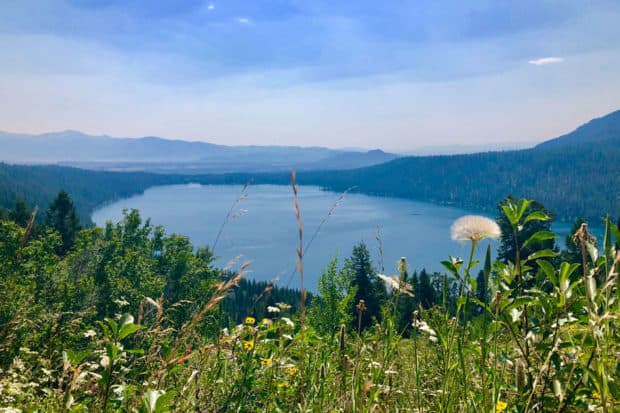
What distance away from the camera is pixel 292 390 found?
2.00 m

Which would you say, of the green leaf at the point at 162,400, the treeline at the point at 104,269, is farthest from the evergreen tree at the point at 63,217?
the green leaf at the point at 162,400

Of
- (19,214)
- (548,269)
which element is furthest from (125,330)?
(19,214)

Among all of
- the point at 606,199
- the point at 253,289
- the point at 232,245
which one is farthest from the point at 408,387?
the point at 606,199

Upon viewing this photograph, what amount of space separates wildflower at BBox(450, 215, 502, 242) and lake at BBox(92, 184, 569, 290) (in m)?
38.5

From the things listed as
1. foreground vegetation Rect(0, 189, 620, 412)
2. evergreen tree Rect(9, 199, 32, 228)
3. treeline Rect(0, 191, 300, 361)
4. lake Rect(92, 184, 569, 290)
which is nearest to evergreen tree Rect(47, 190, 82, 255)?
evergreen tree Rect(9, 199, 32, 228)

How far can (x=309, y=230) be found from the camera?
10556cm

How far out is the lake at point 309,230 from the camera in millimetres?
75938

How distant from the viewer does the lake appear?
249 ft

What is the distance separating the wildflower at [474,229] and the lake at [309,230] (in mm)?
38519

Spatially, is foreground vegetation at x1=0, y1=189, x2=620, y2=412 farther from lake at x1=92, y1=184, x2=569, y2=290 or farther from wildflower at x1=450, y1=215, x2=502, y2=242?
lake at x1=92, y1=184, x2=569, y2=290

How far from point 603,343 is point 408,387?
34.5 inches

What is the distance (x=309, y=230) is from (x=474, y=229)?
104m

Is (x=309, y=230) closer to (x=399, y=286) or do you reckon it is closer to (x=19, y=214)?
(x=19, y=214)

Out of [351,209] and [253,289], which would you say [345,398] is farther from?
[351,209]
